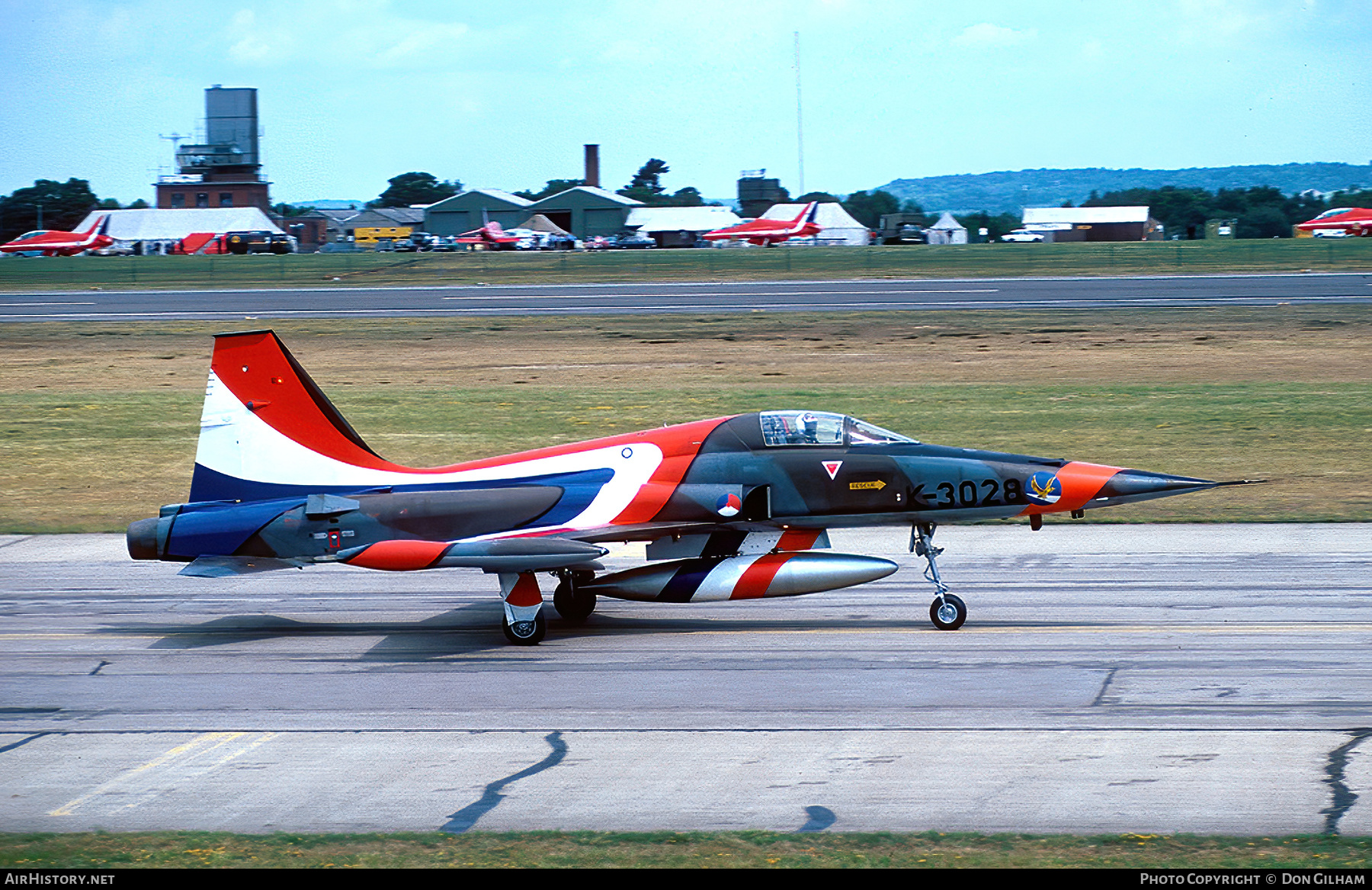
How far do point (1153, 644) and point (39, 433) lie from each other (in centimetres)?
2714

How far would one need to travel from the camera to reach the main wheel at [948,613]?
1425 cm

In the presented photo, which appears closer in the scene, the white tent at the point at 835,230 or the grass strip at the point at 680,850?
the grass strip at the point at 680,850

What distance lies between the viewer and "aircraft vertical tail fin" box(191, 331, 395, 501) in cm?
1525

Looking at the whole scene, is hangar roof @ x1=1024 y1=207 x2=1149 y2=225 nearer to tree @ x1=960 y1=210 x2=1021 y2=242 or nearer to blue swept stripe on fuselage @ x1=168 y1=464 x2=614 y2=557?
tree @ x1=960 y1=210 x2=1021 y2=242

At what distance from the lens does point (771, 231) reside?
114 meters

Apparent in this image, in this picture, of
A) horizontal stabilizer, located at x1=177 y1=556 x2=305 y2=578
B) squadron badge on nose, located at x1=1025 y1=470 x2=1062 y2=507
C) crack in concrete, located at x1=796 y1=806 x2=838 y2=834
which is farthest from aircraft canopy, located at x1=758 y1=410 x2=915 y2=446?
crack in concrete, located at x1=796 y1=806 x2=838 y2=834

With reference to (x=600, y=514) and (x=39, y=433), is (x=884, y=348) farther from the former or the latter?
(x=600, y=514)

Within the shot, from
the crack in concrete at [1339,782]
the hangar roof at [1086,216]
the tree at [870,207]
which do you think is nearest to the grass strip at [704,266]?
the hangar roof at [1086,216]

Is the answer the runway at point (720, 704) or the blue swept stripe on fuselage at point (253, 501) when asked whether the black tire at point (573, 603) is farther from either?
the blue swept stripe on fuselage at point (253, 501)

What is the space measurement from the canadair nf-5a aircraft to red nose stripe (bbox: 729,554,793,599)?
0.06 ft

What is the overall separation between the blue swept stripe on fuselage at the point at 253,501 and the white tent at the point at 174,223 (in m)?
121

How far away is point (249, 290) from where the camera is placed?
7075 centimetres

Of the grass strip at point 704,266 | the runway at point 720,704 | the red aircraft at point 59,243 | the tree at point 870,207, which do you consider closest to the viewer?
the runway at point 720,704

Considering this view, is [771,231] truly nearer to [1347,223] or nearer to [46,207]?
[1347,223]
